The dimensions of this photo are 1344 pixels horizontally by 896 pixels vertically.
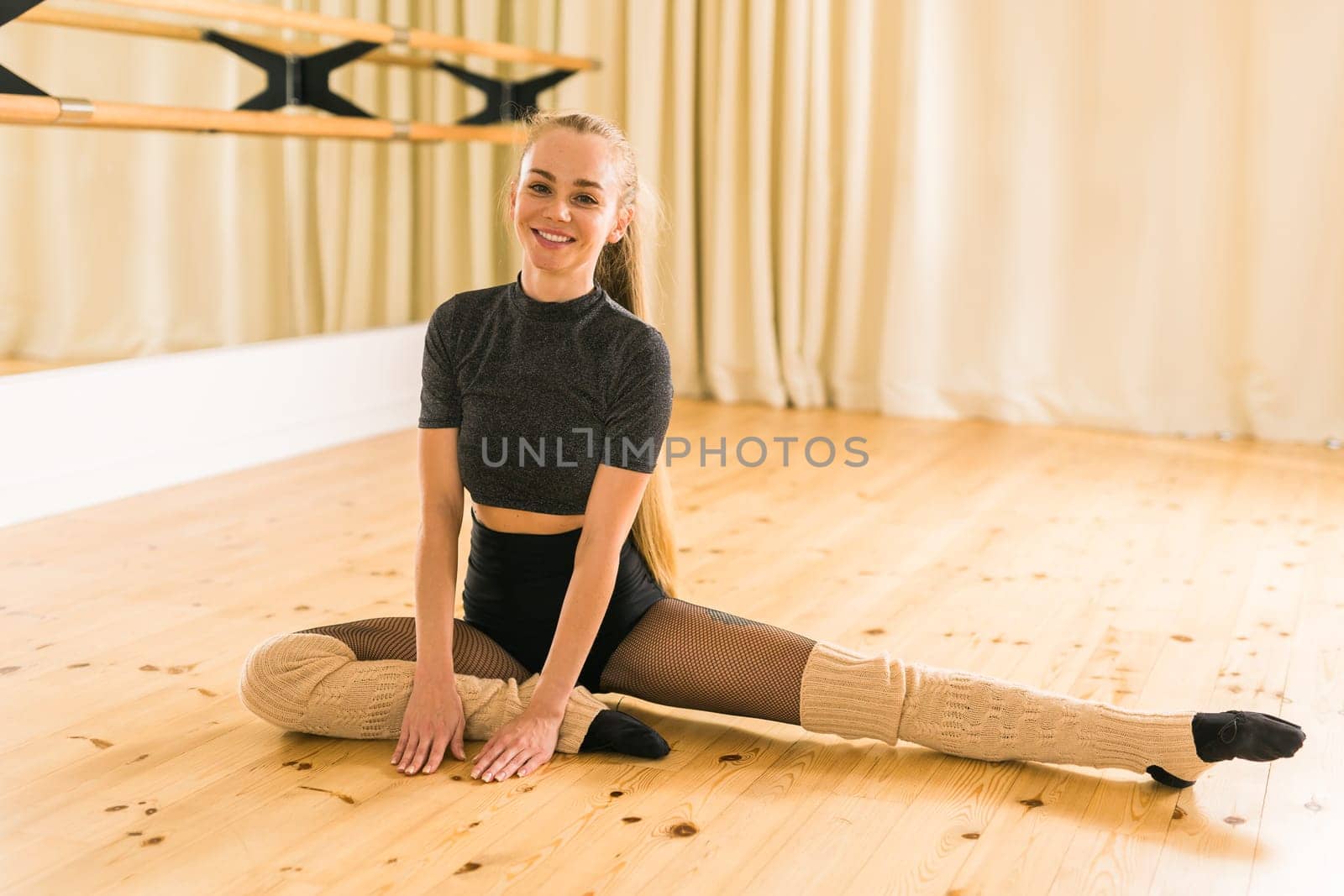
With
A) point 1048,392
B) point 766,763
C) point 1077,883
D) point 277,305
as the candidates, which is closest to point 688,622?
point 766,763

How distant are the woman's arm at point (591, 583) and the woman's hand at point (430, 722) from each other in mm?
91

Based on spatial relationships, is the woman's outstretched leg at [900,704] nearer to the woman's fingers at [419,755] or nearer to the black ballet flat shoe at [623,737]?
the black ballet flat shoe at [623,737]

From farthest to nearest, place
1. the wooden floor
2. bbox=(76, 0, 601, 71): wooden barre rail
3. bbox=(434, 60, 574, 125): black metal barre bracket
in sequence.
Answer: bbox=(434, 60, 574, 125): black metal barre bracket → bbox=(76, 0, 601, 71): wooden barre rail → the wooden floor

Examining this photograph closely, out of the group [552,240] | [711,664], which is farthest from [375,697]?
[552,240]

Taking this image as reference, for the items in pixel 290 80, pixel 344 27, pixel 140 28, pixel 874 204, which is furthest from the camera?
pixel 874 204

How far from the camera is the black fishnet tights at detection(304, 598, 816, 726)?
62.6 inches

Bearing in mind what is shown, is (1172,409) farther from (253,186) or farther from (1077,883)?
(1077,883)

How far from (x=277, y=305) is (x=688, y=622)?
2160 millimetres

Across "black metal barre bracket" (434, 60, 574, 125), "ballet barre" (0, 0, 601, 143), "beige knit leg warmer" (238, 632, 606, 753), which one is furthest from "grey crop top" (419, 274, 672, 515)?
"black metal barre bracket" (434, 60, 574, 125)

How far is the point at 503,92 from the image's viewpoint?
157 inches

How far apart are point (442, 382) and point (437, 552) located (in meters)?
0.19

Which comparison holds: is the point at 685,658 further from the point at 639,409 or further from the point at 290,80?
the point at 290,80

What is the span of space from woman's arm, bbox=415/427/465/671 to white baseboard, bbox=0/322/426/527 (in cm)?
134

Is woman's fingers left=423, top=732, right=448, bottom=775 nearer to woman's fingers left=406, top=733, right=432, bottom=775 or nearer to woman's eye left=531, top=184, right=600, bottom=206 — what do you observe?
woman's fingers left=406, top=733, right=432, bottom=775
